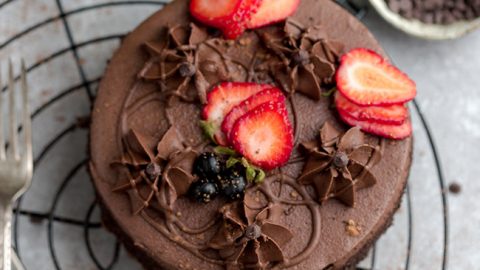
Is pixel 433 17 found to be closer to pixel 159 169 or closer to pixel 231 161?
pixel 231 161

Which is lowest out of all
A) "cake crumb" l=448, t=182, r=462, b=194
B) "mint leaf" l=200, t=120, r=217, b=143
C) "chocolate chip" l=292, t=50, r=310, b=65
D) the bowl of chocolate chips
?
"cake crumb" l=448, t=182, r=462, b=194

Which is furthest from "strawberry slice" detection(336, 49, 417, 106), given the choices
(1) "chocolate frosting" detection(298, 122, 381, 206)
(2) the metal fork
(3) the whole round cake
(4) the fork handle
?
(4) the fork handle

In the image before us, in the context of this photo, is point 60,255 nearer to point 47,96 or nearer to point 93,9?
point 47,96

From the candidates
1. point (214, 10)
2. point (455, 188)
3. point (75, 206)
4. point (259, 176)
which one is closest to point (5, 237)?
point (75, 206)

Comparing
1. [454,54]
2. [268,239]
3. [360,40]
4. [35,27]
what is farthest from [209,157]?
[454,54]

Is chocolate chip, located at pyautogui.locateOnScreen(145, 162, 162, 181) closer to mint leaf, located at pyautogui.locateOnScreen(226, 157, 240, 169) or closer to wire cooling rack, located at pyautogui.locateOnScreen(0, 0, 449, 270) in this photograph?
mint leaf, located at pyautogui.locateOnScreen(226, 157, 240, 169)

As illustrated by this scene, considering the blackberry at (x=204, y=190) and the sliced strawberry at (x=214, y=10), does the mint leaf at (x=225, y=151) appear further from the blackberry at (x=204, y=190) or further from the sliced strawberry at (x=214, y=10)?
the sliced strawberry at (x=214, y=10)
